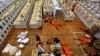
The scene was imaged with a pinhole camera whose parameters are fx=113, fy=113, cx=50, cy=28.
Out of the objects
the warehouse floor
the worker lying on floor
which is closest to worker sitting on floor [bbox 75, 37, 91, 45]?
the worker lying on floor

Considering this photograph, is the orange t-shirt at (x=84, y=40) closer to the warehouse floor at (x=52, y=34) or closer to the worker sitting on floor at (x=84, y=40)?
the worker sitting on floor at (x=84, y=40)

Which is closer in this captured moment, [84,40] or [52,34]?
[84,40]

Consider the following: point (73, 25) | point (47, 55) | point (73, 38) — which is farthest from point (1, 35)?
point (73, 25)

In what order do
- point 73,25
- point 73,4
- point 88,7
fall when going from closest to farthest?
point 73,25, point 88,7, point 73,4

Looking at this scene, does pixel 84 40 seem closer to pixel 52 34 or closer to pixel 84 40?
pixel 84 40

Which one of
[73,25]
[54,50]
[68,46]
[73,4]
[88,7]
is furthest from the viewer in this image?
[73,4]

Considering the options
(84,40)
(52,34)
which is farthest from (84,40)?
(52,34)

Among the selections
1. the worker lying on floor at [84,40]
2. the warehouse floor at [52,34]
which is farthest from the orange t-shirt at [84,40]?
the warehouse floor at [52,34]

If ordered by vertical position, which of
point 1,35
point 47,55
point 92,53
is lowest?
point 92,53

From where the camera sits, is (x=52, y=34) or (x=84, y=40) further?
(x=52, y=34)

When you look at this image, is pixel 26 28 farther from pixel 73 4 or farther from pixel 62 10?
pixel 73 4

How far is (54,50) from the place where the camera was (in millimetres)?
2225

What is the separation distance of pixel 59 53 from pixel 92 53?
68cm

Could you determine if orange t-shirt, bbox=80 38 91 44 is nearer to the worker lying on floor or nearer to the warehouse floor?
the worker lying on floor
